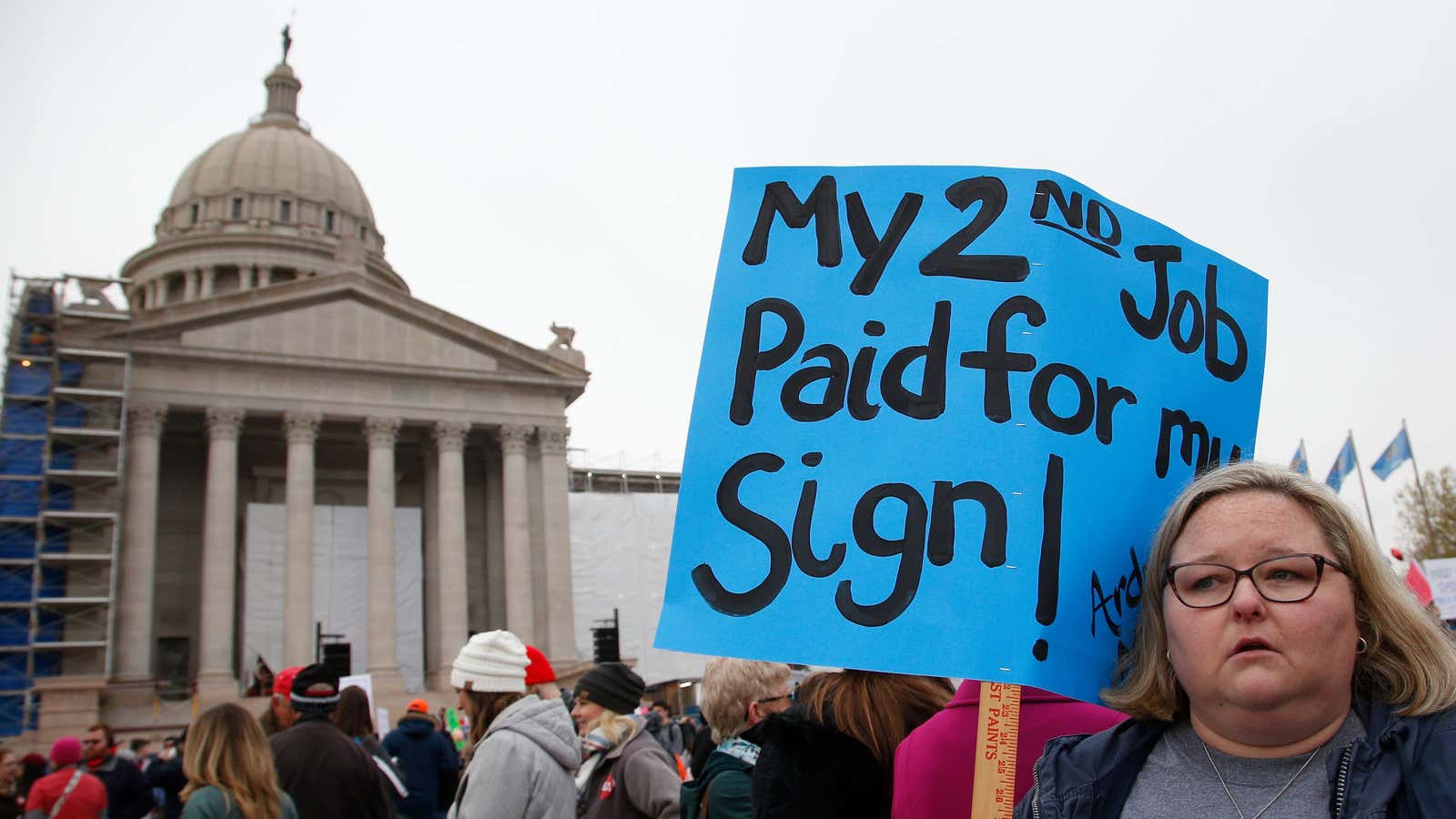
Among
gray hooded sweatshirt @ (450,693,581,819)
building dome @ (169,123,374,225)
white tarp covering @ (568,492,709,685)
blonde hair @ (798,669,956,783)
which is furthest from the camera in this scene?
building dome @ (169,123,374,225)

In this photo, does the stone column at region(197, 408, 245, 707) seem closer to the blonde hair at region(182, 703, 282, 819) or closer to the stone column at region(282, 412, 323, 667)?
the stone column at region(282, 412, 323, 667)

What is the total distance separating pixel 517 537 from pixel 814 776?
34857mm

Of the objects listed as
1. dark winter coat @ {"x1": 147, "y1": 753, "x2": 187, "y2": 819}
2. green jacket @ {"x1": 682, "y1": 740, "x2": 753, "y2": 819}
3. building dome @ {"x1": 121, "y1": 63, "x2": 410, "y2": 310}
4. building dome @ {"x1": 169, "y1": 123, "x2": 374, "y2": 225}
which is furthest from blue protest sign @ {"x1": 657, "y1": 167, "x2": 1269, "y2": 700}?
building dome @ {"x1": 169, "y1": 123, "x2": 374, "y2": 225}

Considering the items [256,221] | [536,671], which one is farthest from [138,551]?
[536,671]

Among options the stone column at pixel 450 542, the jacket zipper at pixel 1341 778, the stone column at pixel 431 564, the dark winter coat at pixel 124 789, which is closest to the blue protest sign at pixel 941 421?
the jacket zipper at pixel 1341 778

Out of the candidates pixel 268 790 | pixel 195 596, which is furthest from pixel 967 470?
pixel 195 596

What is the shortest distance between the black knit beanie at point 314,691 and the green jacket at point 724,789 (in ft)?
8.02

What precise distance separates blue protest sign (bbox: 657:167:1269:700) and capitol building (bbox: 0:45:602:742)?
105 ft

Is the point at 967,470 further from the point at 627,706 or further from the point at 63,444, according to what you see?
the point at 63,444

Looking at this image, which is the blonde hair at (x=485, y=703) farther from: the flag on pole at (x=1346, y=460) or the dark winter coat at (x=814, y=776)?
the flag on pole at (x=1346, y=460)

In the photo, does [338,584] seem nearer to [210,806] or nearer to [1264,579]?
[210,806]

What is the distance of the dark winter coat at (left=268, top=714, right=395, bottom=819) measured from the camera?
18.9 feet

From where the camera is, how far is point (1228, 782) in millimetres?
2223

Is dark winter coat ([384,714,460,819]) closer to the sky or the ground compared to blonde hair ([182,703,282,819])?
closer to the ground
